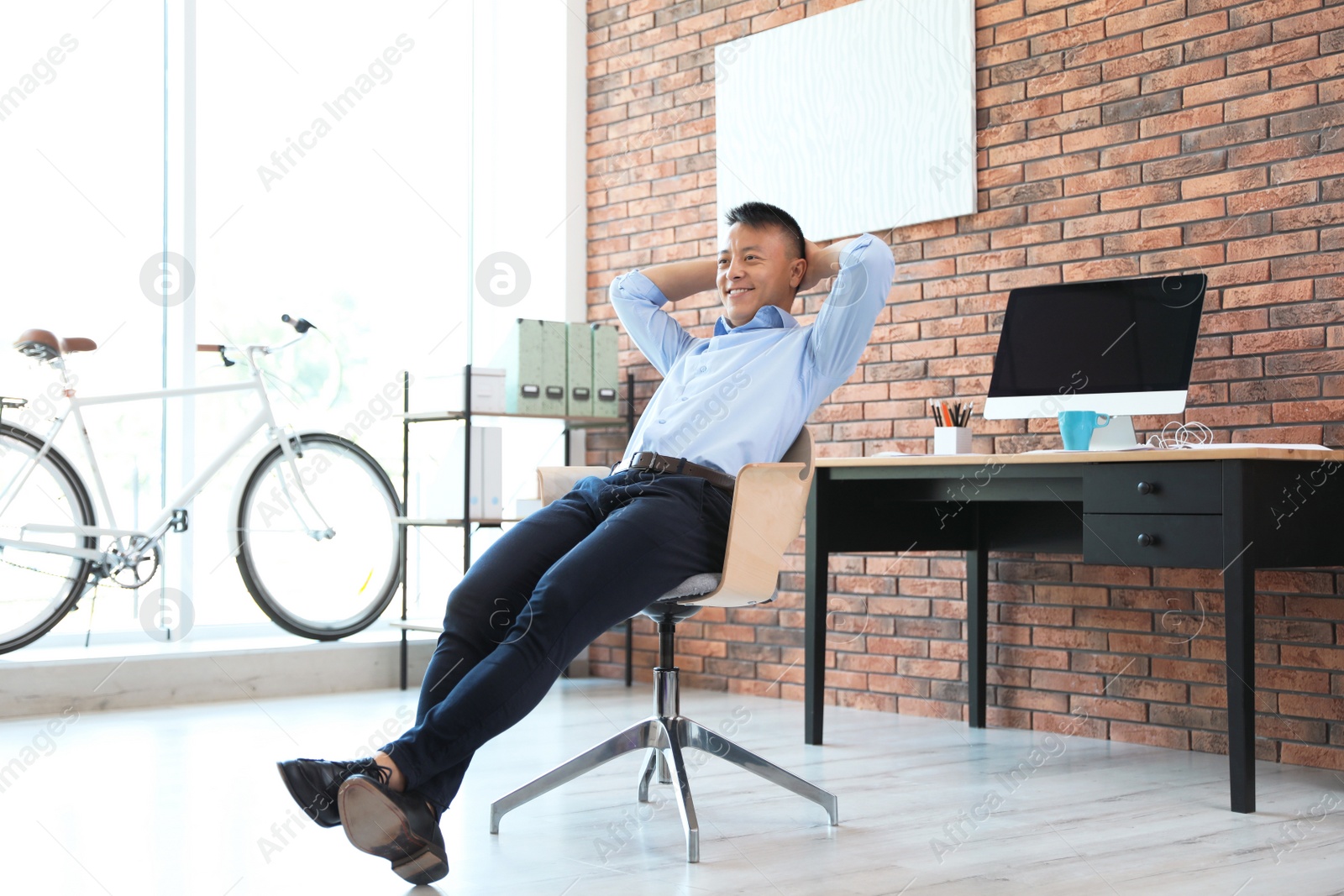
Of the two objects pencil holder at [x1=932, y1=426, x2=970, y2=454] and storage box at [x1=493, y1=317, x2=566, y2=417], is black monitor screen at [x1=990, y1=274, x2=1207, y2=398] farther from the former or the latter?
storage box at [x1=493, y1=317, x2=566, y2=417]

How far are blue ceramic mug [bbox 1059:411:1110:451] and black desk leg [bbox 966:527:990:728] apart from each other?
0.64m

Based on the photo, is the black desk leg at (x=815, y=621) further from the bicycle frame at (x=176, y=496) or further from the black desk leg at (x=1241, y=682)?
the bicycle frame at (x=176, y=496)

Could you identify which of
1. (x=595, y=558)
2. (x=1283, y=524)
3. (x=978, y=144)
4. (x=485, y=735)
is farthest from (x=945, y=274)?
(x=485, y=735)

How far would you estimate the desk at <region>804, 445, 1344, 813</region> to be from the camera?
248cm

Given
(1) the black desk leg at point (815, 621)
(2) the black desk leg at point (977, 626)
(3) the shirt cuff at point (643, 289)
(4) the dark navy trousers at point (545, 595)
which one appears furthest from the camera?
(2) the black desk leg at point (977, 626)

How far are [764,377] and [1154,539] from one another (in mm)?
893

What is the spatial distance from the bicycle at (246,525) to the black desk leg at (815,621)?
65.4 inches

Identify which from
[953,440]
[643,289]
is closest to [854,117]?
[953,440]

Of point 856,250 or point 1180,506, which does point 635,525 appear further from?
point 1180,506

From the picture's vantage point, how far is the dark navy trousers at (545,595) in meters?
1.84

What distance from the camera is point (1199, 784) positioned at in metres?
2.74

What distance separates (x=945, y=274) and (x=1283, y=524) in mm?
1407

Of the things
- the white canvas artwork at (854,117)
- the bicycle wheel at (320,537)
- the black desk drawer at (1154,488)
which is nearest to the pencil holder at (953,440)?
the black desk drawer at (1154,488)

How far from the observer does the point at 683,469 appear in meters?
2.26
